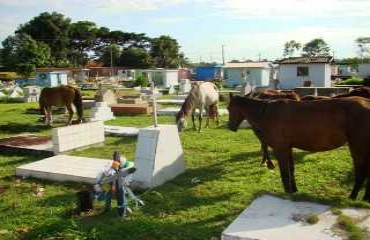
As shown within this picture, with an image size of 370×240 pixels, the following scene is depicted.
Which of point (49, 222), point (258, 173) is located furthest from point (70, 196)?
point (258, 173)

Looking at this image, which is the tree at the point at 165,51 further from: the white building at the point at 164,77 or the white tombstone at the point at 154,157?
the white tombstone at the point at 154,157

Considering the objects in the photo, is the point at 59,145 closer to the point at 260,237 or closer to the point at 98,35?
the point at 260,237

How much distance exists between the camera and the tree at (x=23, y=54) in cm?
6100

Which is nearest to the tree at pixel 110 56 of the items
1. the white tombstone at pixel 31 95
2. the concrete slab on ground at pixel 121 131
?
the white tombstone at pixel 31 95

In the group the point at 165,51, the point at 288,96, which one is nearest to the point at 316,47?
the point at 165,51

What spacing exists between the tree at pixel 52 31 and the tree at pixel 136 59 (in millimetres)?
11034

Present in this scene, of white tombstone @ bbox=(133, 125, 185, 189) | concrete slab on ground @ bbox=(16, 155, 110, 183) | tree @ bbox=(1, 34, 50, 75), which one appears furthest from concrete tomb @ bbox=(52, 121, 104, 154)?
tree @ bbox=(1, 34, 50, 75)

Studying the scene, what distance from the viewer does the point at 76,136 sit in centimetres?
1298

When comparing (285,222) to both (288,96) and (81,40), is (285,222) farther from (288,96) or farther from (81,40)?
(81,40)

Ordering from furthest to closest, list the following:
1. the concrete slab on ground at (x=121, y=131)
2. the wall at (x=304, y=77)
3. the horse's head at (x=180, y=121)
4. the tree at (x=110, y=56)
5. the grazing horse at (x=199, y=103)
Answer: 1. the tree at (x=110, y=56)
2. the wall at (x=304, y=77)
3. the concrete slab on ground at (x=121, y=131)
4. the grazing horse at (x=199, y=103)
5. the horse's head at (x=180, y=121)

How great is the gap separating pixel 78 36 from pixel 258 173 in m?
81.8

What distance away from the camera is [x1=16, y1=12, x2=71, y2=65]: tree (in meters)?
79.6

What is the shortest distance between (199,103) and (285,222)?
34.7 ft

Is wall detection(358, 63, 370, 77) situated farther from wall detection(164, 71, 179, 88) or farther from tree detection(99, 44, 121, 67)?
tree detection(99, 44, 121, 67)
